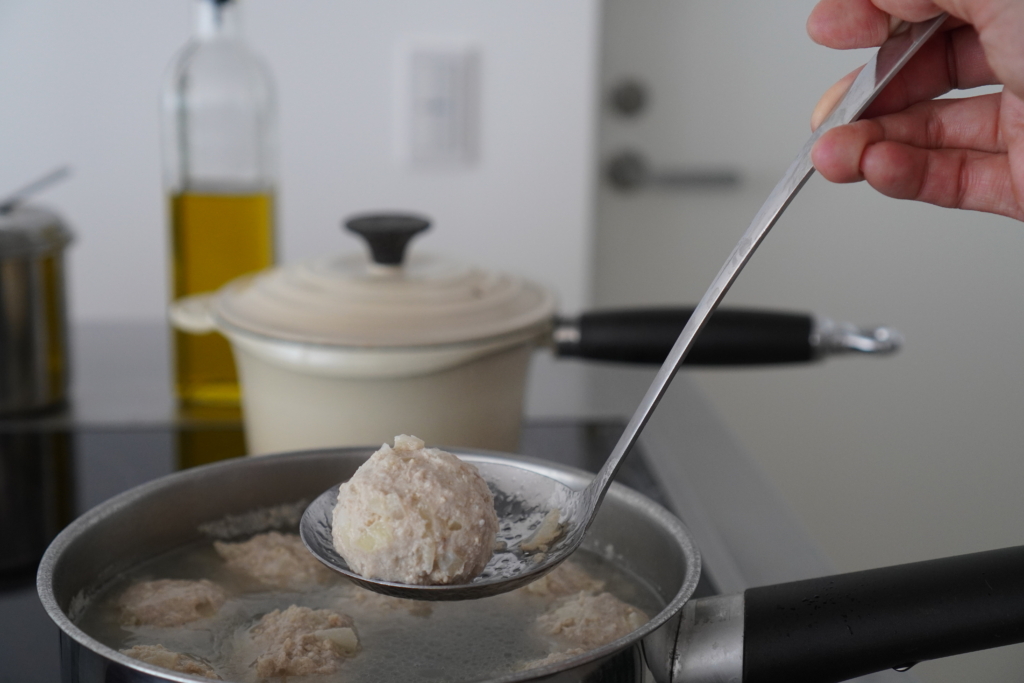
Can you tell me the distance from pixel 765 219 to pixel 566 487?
17 centimetres

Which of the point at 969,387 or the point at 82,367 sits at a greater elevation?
the point at 82,367

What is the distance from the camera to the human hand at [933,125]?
0.53 metres

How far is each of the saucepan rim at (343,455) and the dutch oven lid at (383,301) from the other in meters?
0.13

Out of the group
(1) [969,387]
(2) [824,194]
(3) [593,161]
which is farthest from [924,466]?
(3) [593,161]

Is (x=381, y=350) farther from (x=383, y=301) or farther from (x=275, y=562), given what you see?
(x=275, y=562)

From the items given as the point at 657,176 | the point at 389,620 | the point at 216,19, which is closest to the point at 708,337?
the point at 389,620

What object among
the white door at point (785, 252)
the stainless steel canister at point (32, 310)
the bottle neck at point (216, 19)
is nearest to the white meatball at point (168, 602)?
the stainless steel canister at point (32, 310)

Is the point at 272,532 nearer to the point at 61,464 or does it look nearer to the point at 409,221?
the point at 409,221

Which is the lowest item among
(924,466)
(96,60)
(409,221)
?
(924,466)

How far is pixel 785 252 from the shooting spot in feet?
5.99

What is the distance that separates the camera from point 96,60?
137 centimetres

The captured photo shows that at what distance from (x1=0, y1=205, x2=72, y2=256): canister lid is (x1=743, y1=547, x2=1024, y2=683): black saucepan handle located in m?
0.76

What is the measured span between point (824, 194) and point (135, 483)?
138cm

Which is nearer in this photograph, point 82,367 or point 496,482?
point 496,482
